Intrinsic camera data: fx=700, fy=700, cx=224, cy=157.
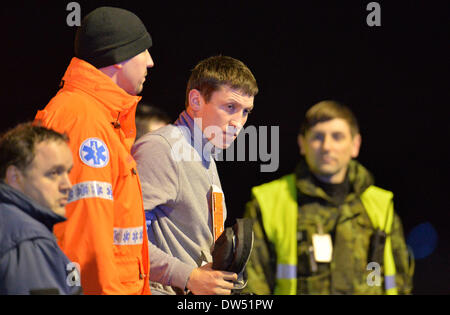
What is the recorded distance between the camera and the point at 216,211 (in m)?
2.77

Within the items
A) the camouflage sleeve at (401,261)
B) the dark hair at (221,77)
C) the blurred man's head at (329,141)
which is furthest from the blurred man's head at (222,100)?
the camouflage sleeve at (401,261)

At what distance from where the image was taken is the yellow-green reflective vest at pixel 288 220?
2660mm

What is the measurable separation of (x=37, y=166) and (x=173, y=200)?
2.14 ft

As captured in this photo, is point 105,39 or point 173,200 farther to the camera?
point 173,200

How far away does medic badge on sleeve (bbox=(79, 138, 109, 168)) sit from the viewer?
90.5 inches

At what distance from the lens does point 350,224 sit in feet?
9.04

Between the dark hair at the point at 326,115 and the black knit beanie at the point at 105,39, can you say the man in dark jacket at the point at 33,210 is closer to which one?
the black knit beanie at the point at 105,39

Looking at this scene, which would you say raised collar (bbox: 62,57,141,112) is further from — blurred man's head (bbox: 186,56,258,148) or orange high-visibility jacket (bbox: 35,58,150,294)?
blurred man's head (bbox: 186,56,258,148)

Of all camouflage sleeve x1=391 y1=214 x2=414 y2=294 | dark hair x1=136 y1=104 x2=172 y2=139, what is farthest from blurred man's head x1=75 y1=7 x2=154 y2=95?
dark hair x1=136 y1=104 x2=172 y2=139

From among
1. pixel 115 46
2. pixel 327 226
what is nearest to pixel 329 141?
pixel 327 226

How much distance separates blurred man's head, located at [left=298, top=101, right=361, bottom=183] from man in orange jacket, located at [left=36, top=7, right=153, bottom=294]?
0.71m

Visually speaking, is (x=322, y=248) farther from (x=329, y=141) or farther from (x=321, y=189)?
(x=329, y=141)
